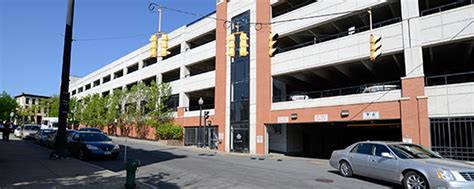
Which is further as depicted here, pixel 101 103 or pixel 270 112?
pixel 101 103

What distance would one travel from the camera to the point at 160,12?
15.5m

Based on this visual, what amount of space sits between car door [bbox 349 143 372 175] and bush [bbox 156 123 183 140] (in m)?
23.4

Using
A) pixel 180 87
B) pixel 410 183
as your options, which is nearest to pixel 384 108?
pixel 410 183

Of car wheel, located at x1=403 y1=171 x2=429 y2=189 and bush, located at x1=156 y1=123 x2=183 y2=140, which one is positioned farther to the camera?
bush, located at x1=156 y1=123 x2=183 y2=140

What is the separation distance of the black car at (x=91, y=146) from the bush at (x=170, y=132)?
14909mm

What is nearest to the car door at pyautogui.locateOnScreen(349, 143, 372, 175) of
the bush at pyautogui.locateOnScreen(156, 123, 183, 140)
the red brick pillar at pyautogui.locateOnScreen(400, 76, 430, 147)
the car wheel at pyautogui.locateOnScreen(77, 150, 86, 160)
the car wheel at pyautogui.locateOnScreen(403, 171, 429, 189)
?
the car wheel at pyautogui.locateOnScreen(403, 171, 429, 189)

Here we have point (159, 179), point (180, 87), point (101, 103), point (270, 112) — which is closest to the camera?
point (159, 179)

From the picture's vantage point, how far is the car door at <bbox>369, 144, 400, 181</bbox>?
33.1 feet

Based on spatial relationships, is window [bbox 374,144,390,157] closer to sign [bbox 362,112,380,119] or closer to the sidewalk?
the sidewalk

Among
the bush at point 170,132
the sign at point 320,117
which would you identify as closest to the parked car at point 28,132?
the bush at point 170,132

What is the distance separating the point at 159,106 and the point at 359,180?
91.8 feet

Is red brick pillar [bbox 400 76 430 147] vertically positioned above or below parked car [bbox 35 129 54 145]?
above

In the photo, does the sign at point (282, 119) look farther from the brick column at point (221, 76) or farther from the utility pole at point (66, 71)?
the utility pole at point (66, 71)

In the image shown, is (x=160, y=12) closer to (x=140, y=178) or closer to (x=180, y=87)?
(x=140, y=178)
